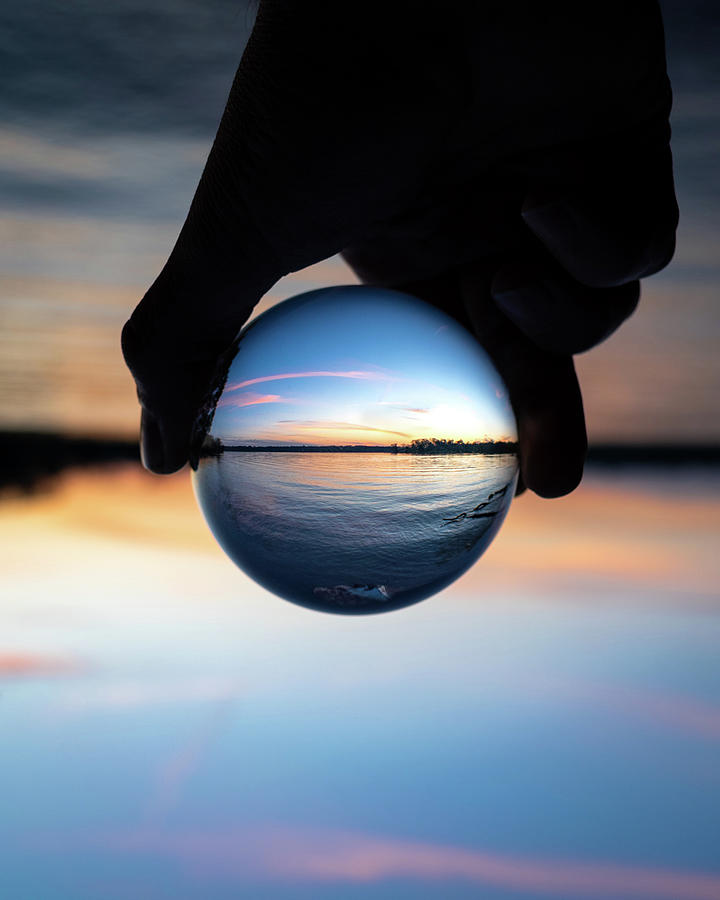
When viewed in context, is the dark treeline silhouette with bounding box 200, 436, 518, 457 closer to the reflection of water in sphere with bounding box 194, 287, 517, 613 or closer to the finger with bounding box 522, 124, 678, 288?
the reflection of water in sphere with bounding box 194, 287, 517, 613

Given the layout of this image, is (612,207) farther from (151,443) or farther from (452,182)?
(151,443)

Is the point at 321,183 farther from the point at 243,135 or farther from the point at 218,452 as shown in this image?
the point at 218,452

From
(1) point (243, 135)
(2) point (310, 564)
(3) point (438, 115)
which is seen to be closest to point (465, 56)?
(3) point (438, 115)

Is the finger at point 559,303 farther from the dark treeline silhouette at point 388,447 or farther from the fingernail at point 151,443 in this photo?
the fingernail at point 151,443

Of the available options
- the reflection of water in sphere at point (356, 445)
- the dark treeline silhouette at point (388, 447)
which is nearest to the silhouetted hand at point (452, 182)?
the reflection of water in sphere at point (356, 445)

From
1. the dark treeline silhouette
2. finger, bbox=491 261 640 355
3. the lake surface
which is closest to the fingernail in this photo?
the lake surface
